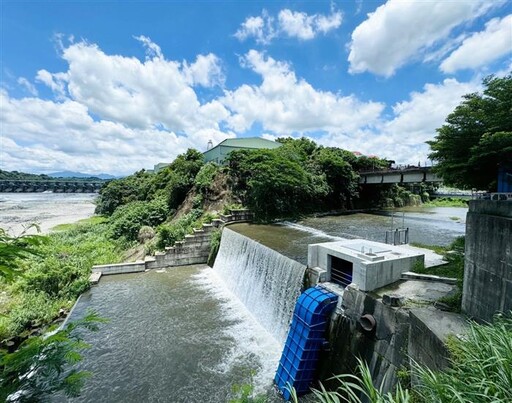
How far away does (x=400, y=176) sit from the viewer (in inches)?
1104

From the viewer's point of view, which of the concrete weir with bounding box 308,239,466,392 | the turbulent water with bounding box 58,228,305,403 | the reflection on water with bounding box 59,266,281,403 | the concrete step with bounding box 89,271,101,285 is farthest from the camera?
the concrete step with bounding box 89,271,101,285

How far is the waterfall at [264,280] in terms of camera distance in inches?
379

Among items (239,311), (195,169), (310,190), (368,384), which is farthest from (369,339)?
(195,169)

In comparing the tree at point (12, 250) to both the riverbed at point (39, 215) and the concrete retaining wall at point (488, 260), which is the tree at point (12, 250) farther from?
the riverbed at point (39, 215)

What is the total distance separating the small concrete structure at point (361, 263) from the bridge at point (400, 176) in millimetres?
18911

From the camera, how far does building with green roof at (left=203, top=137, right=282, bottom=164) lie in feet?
121

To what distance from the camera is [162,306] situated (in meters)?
11.9

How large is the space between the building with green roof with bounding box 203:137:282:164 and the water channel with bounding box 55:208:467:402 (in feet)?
73.1

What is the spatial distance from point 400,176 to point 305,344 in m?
25.9

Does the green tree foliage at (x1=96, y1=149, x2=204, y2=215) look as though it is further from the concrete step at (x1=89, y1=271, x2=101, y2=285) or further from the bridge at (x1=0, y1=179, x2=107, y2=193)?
the bridge at (x1=0, y1=179, x2=107, y2=193)

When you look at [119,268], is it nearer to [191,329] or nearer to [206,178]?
[191,329]

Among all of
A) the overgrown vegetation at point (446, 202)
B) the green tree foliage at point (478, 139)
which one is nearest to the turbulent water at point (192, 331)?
the green tree foliage at point (478, 139)

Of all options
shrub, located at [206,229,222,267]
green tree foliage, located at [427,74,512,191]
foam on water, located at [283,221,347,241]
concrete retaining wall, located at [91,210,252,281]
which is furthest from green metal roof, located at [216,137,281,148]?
green tree foliage, located at [427,74,512,191]

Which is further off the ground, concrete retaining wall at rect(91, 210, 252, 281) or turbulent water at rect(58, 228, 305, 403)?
concrete retaining wall at rect(91, 210, 252, 281)
